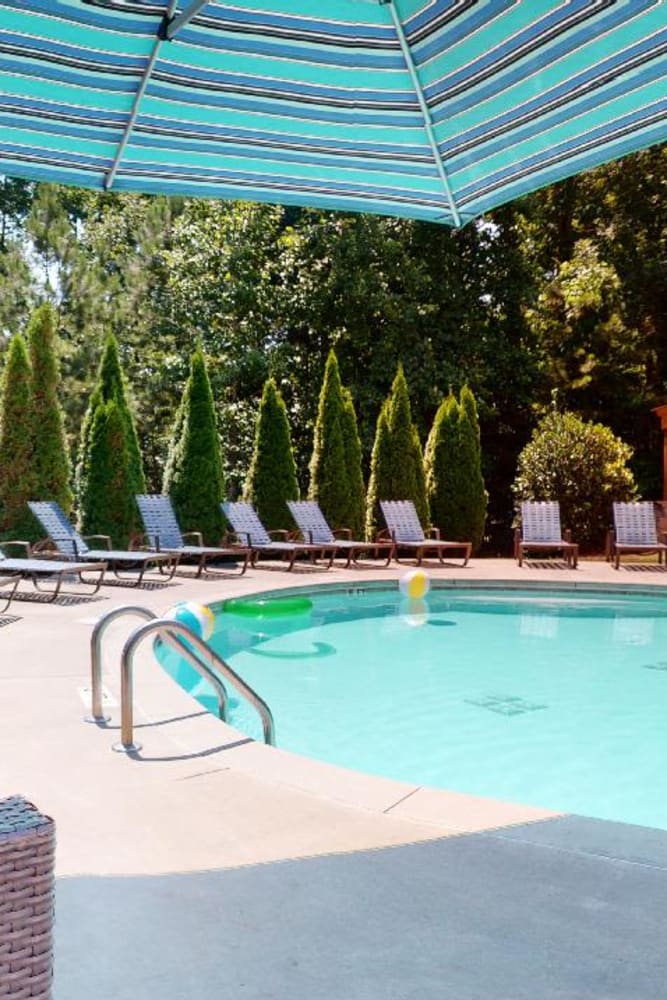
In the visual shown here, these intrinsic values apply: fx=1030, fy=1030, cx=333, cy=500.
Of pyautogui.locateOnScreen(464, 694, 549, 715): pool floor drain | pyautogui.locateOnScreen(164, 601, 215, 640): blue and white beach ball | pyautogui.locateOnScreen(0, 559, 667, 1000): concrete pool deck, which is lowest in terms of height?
pyautogui.locateOnScreen(464, 694, 549, 715): pool floor drain

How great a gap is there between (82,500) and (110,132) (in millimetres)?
10968

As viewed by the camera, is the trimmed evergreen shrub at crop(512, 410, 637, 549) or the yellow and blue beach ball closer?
the yellow and blue beach ball

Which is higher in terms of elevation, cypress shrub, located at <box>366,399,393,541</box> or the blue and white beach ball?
cypress shrub, located at <box>366,399,393,541</box>

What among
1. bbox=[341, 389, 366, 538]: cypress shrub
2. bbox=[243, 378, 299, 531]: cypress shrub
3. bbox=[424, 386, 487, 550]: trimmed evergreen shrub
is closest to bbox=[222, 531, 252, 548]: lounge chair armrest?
bbox=[243, 378, 299, 531]: cypress shrub

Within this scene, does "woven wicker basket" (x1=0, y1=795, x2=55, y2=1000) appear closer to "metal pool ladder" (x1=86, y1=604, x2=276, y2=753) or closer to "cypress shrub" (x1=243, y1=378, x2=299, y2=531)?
"metal pool ladder" (x1=86, y1=604, x2=276, y2=753)

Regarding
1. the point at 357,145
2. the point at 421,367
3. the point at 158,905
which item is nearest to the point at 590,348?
the point at 421,367

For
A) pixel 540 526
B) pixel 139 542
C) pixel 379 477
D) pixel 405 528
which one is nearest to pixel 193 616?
pixel 139 542

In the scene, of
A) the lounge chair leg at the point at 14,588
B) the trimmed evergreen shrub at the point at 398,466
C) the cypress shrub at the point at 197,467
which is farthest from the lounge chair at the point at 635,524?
the lounge chair leg at the point at 14,588

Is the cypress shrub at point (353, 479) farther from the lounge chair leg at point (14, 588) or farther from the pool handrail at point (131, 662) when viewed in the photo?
the pool handrail at point (131, 662)

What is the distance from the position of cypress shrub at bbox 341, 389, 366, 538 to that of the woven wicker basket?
1542 cm

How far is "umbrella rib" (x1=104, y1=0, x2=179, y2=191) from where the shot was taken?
136 inches

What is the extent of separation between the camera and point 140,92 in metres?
3.80

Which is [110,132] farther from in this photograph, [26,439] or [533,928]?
[26,439]

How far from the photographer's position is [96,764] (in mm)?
4742
